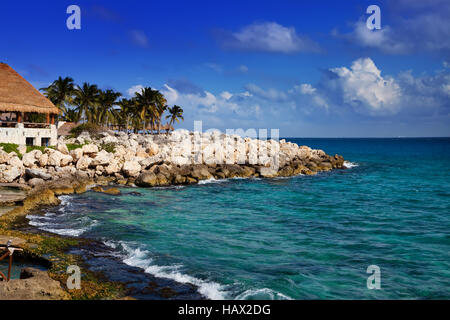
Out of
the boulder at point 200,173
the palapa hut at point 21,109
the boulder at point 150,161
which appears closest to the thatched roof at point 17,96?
the palapa hut at point 21,109

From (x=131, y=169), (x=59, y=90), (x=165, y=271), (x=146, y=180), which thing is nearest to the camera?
(x=165, y=271)

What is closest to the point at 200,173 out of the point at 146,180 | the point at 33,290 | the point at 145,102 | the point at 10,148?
the point at 146,180

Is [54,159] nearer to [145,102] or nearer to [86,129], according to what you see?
[86,129]

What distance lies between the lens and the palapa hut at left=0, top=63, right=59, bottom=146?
3481 cm

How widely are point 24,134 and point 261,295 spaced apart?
3537cm

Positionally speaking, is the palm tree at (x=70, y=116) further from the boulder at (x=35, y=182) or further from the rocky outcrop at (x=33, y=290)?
the rocky outcrop at (x=33, y=290)

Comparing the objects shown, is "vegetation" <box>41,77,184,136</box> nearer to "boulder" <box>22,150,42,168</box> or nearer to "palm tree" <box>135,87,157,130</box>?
"palm tree" <box>135,87,157,130</box>

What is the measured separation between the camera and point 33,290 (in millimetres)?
8266

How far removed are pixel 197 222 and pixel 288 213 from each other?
6182 millimetres

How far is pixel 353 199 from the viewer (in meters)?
26.8

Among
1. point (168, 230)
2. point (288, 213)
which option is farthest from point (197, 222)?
point (288, 213)

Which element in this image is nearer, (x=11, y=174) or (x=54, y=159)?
(x=11, y=174)

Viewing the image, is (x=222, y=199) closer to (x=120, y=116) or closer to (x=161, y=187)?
(x=161, y=187)

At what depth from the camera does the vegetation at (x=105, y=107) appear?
5416cm
